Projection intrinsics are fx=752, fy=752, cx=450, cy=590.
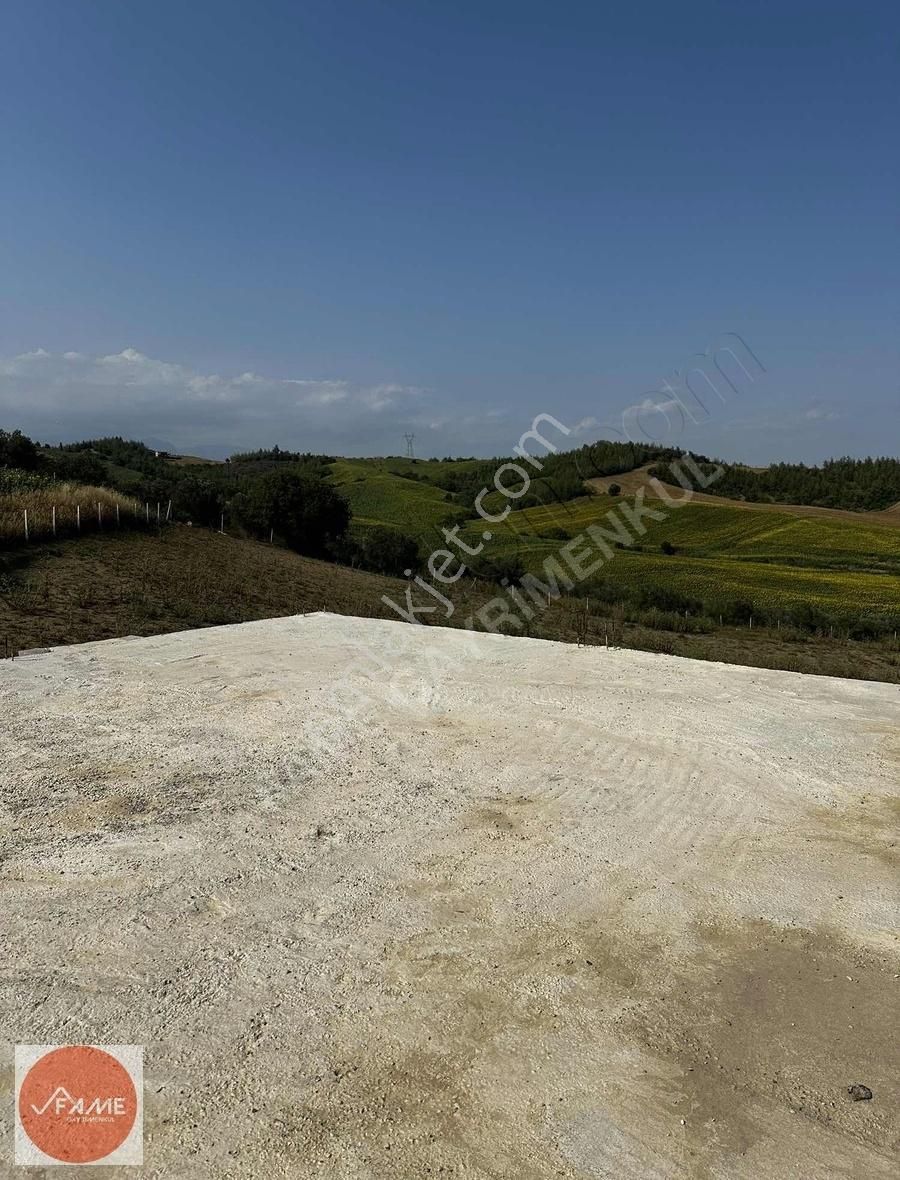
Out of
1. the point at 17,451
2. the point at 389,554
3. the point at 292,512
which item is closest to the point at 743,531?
the point at 389,554

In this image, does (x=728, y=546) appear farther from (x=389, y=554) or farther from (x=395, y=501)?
(x=395, y=501)

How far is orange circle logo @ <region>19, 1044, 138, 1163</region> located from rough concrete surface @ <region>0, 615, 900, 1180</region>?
0.06 meters

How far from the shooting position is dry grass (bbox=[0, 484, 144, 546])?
14.6m

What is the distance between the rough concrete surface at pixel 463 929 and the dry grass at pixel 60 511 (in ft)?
34.0

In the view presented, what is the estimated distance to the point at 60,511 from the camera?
16344mm

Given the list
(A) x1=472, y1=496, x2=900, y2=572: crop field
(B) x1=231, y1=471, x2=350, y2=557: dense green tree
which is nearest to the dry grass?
(B) x1=231, y1=471, x2=350, y2=557: dense green tree

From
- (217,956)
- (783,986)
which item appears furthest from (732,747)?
(217,956)

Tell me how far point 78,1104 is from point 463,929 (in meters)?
1.42

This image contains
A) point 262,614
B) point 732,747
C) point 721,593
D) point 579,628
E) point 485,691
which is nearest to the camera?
point 732,747

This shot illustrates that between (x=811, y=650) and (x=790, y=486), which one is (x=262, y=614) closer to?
(x=811, y=650)

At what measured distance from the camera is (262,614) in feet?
41.8

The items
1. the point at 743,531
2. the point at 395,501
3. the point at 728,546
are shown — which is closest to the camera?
the point at 728,546

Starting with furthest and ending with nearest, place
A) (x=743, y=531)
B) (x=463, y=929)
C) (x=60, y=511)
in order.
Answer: (x=743, y=531) → (x=60, y=511) → (x=463, y=929)

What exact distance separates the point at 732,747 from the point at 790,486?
60411 mm
